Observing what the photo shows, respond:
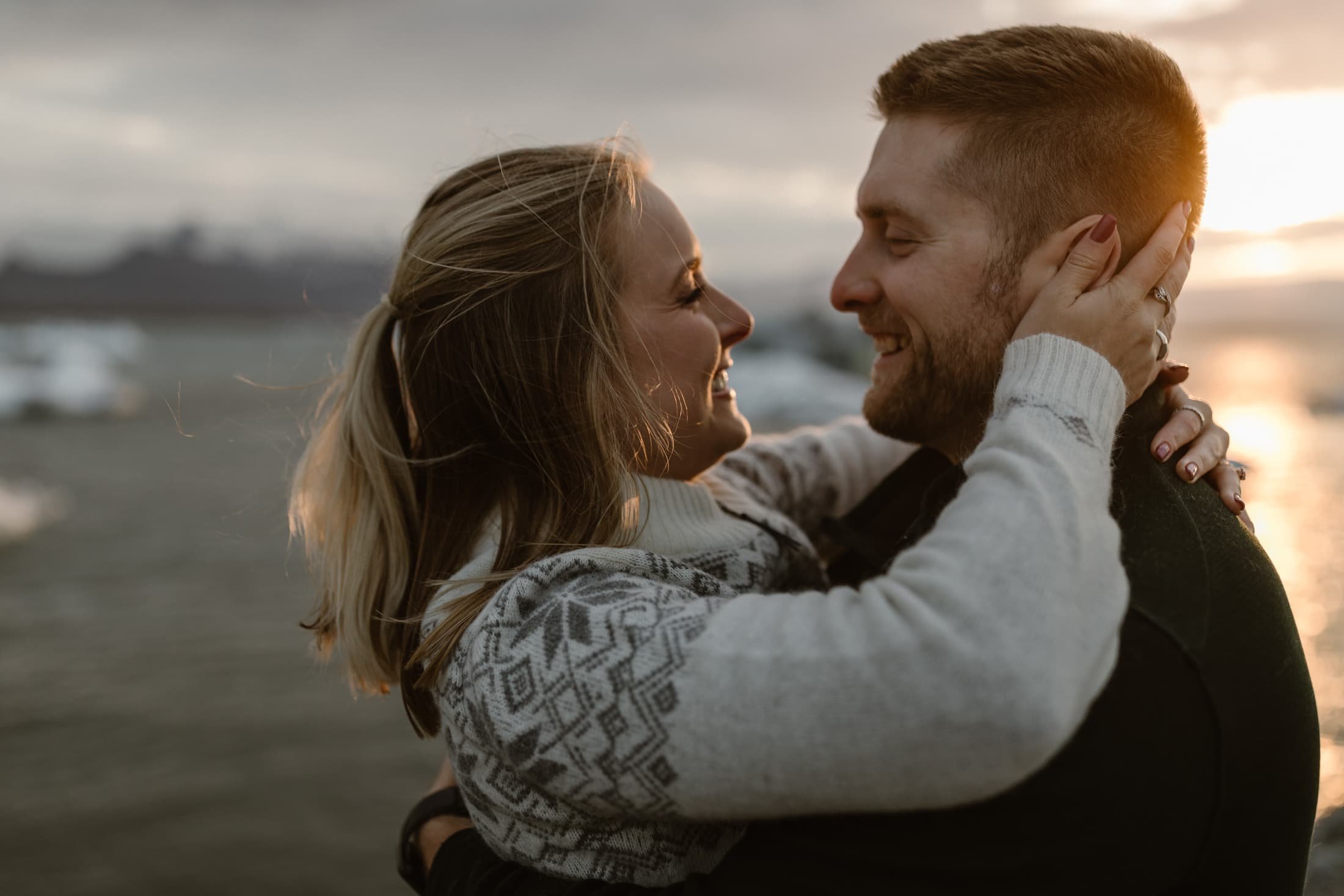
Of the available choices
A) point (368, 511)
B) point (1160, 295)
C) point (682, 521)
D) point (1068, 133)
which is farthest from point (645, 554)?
point (1068, 133)

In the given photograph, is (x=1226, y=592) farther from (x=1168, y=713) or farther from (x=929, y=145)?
(x=929, y=145)

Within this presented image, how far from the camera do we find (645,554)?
6.11 feet

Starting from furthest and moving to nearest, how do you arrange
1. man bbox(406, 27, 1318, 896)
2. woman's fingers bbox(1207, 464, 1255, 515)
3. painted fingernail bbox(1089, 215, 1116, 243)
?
painted fingernail bbox(1089, 215, 1116, 243) → woman's fingers bbox(1207, 464, 1255, 515) → man bbox(406, 27, 1318, 896)

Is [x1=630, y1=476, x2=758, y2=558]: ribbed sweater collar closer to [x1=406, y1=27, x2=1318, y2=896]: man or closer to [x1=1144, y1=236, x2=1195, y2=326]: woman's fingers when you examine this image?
[x1=406, y1=27, x2=1318, y2=896]: man

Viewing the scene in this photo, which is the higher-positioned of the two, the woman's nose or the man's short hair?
the man's short hair

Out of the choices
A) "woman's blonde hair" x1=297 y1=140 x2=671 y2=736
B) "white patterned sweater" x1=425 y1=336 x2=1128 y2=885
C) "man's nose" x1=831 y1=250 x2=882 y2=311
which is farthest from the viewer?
"man's nose" x1=831 y1=250 x2=882 y2=311

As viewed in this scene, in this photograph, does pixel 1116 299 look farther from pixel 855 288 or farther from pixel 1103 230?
pixel 855 288

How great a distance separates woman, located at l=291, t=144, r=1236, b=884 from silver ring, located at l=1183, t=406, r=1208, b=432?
23 centimetres

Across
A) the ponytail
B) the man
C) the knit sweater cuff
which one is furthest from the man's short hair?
the ponytail

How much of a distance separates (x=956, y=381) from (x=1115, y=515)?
2.13 feet

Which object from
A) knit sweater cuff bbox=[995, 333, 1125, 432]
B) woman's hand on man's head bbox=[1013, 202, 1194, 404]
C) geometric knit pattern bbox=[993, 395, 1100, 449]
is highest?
woman's hand on man's head bbox=[1013, 202, 1194, 404]

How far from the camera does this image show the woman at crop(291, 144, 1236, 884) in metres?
1.31

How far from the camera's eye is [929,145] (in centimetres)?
225

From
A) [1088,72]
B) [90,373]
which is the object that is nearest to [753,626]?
[1088,72]
